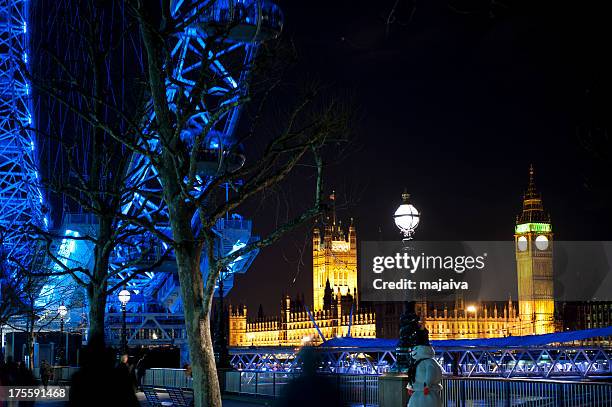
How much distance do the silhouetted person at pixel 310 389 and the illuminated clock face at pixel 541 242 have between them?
571 ft


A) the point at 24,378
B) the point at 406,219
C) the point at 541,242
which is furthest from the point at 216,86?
the point at 541,242

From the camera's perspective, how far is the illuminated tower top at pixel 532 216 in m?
178

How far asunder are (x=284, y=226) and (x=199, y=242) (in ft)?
5.12

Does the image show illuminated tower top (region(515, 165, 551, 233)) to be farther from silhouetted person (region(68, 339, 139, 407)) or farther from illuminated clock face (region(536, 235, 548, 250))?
silhouetted person (region(68, 339, 139, 407))

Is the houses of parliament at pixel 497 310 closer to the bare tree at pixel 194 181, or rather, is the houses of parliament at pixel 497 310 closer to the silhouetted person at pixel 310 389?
the bare tree at pixel 194 181

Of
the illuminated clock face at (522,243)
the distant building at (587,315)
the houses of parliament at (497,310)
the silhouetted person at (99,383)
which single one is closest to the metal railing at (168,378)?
the silhouetted person at (99,383)

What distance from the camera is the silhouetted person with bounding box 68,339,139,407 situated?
8.52 metres

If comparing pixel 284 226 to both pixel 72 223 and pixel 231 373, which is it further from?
pixel 72 223

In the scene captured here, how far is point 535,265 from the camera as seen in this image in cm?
17738

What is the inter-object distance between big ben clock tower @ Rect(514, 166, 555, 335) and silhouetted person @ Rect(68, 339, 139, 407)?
16608 centimetres

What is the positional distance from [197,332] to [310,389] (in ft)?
30.5

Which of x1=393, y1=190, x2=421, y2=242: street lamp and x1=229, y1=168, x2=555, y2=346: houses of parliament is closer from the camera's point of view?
x1=393, y1=190, x2=421, y2=242: street lamp

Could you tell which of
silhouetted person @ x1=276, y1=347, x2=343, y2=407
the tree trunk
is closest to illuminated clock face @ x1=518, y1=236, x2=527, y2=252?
the tree trunk

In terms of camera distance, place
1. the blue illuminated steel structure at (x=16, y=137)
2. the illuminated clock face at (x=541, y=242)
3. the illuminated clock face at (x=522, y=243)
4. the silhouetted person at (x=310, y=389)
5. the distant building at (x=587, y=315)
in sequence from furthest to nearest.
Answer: the distant building at (x=587, y=315)
the illuminated clock face at (x=522, y=243)
the illuminated clock face at (x=541, y=242)
the blue illuminated steel structure at (x=16, y=137)
the silhouetted person at (x=310, y=389)
